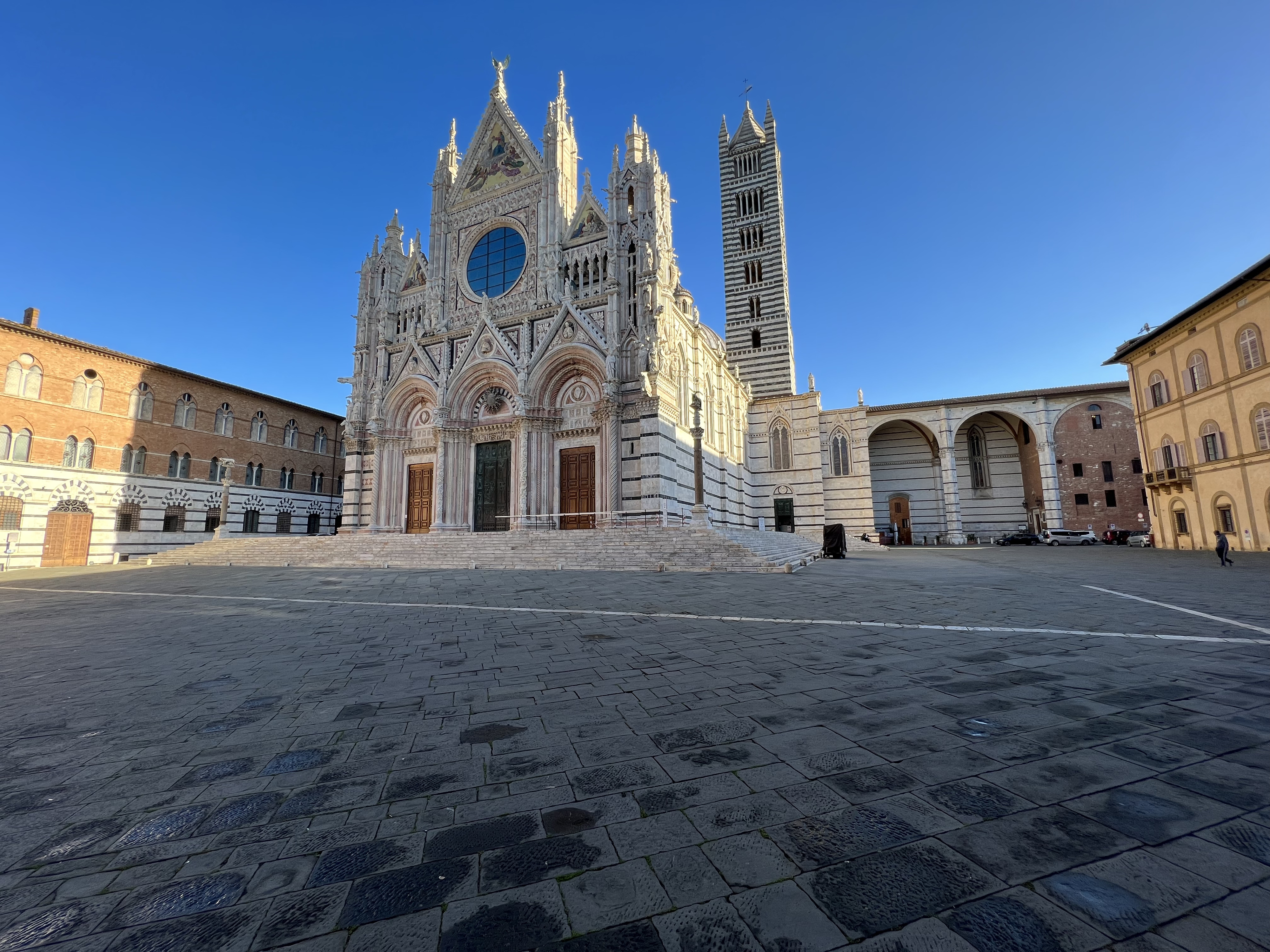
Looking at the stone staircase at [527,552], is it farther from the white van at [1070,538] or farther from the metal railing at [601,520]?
the white van at [1070,538]

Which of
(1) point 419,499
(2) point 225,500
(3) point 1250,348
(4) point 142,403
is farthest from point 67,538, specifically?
(3) point 1250,348

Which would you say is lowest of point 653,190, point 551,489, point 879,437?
point 551,489

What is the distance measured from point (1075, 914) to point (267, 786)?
3.36m

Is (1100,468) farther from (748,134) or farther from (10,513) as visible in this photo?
(10,513)

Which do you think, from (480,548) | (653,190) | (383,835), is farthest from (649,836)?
(653,190)

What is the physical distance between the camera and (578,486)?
865 inches

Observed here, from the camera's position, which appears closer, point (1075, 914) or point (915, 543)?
point (1075, 914)

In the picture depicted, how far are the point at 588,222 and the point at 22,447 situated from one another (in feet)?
86.9

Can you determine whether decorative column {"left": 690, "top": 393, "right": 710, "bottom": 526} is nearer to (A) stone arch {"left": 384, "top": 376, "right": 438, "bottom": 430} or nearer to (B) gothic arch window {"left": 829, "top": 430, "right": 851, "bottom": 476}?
(A) stone arch {"left": 384, "top": 376, "right": 438, "bottom": 430}

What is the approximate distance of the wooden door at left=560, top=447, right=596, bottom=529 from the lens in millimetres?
21641

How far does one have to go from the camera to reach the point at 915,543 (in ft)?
130

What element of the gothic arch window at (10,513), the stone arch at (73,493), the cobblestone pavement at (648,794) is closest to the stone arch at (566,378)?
the cobblestone pavement at (648,794)

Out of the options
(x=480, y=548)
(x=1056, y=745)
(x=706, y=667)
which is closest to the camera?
(x=1056, y=745)

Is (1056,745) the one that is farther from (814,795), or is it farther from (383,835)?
(383,835)
